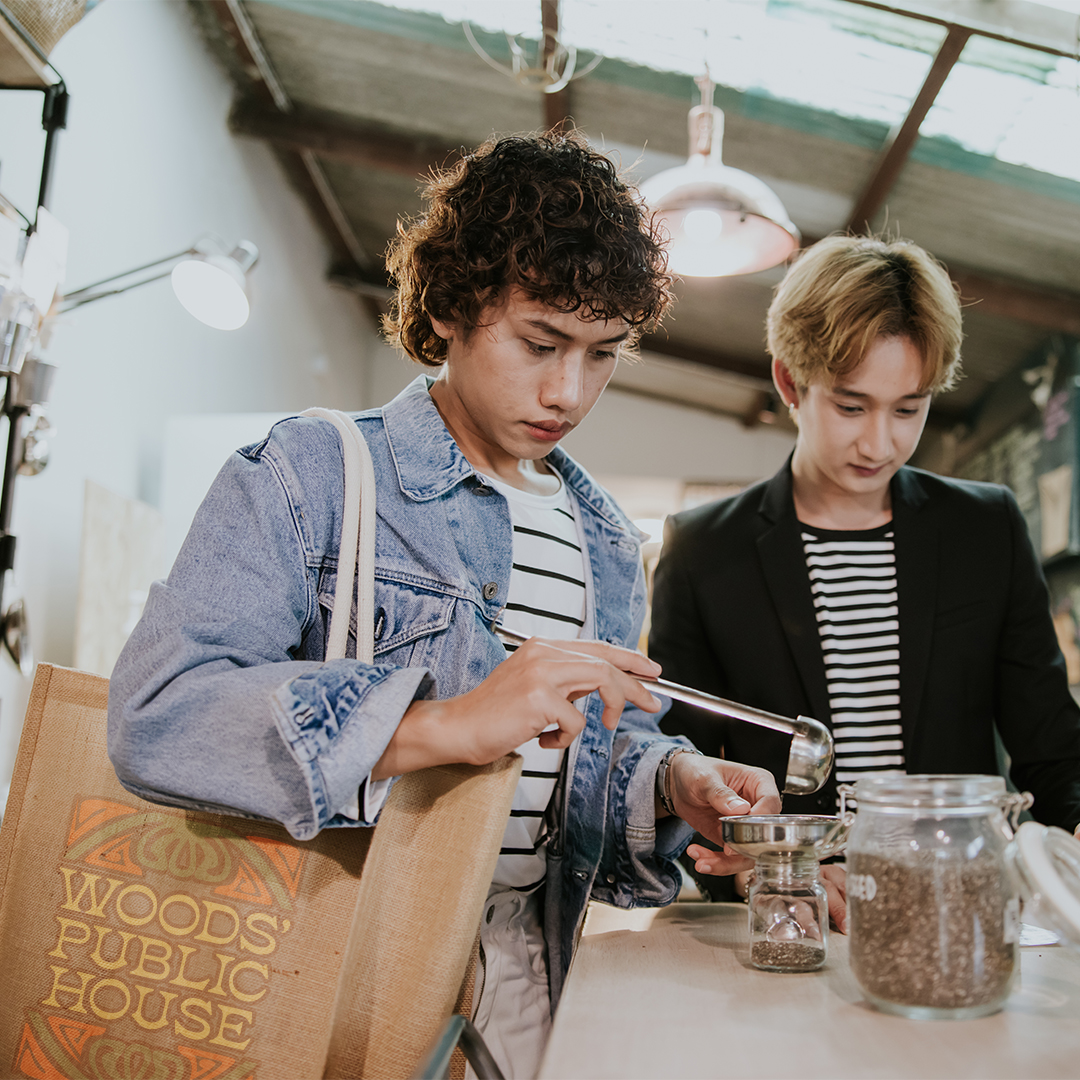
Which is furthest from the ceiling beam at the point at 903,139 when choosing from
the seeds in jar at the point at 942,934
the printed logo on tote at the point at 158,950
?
the printed logo on tote at the point at 158,950

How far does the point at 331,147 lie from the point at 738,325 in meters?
2.94

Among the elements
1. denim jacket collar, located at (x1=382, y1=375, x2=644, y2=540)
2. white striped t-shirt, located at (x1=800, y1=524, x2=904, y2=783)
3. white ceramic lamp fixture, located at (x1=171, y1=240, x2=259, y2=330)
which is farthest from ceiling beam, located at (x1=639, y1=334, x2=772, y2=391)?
Result: denim jacket collar, located at (x1=382, y1=375, x2=644, y2=540)

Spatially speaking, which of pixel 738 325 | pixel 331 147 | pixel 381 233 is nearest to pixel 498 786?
pixel 331 147

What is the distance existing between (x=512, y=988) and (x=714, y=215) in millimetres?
2046

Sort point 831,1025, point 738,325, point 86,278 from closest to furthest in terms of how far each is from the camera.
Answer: point 831,1025, point 86,278, point 738,325

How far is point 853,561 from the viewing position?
1.72 meters

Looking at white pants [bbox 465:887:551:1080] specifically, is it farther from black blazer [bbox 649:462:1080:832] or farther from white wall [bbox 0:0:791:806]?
white wall [bbox 0:0:791:806]

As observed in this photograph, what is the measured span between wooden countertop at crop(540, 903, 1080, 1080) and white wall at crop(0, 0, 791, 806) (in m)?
2.03

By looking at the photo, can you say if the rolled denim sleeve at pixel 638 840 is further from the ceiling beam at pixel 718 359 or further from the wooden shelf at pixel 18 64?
the ceiling beam at pixel 718 359

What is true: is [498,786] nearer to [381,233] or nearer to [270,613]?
[270,613]

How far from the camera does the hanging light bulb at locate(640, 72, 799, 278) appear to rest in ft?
8.57

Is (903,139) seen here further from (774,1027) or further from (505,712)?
(774,1027)

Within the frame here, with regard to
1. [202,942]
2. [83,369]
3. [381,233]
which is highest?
[381,233]

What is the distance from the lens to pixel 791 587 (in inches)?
66.3
